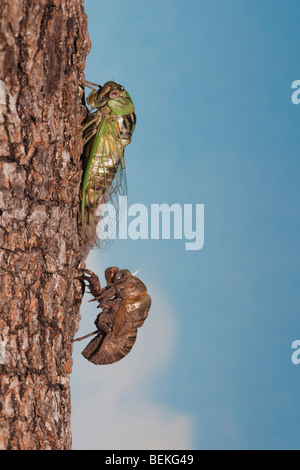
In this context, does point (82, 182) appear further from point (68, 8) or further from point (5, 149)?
point (68, 8)

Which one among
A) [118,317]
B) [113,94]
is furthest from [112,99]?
[118,317]

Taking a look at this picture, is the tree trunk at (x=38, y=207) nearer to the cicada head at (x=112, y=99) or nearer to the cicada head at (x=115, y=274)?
the cicada head at (x=112, y=99)

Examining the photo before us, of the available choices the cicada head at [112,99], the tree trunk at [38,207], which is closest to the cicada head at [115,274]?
the tree trunk at [38,207]

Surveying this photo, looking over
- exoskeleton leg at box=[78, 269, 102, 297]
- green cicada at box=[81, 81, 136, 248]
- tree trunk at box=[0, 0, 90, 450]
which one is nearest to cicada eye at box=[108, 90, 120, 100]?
green cicada at box=[81, 81, 136, 248]

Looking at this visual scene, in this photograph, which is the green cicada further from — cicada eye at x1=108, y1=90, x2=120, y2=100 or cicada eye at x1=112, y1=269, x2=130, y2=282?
cicada eye at x1=112, y1=269, x2=130, y2=282
